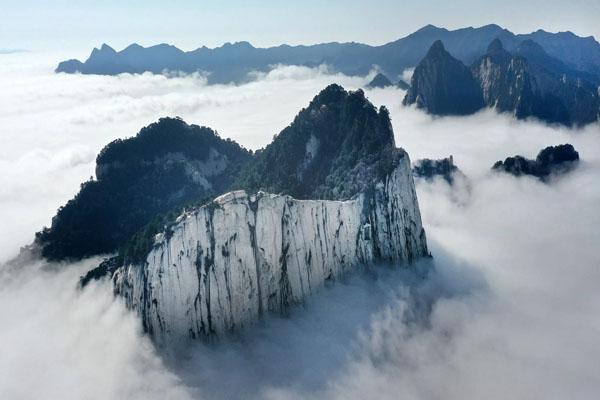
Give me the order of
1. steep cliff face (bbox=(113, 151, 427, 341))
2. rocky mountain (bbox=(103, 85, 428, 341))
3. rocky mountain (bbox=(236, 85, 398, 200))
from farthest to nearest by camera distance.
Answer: rocky mountain (bbox=(236, 85, 398, 200)) → rocky mountain (bbox=(103, 85, 428, 341)) → steep cliff face (bbox=(113, 151, 427, 341))

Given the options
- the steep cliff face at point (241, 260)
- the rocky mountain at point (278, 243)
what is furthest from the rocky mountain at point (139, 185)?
the steep cliff face at point (241, 260)

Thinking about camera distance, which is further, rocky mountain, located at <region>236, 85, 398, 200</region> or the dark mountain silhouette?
the dark mountain silhouette

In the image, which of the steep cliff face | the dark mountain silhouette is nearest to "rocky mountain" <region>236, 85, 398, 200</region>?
the dark mountain silhouette

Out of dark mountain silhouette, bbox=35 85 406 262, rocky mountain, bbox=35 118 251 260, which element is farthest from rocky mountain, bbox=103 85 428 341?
rocky mountain, bbox=35 118 251 260

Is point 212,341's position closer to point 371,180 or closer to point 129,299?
point 129,299

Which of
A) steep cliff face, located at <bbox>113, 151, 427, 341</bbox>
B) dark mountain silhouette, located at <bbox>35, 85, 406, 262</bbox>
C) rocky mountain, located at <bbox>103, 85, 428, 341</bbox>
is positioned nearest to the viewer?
steep cliff face, located at <bbox>113, 151, 427, 341</bbox>

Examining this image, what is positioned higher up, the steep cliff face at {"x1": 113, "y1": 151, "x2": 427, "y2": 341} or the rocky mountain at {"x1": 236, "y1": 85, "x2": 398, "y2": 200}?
the rocky mountain at {"x1": 236, "y1": 85, "x2": 398, "y2": 200}

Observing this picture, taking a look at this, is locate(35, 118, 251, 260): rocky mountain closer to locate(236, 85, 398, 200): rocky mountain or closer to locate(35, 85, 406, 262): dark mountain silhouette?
locate(35, 85, 406, 262): dark mountain silhouette
